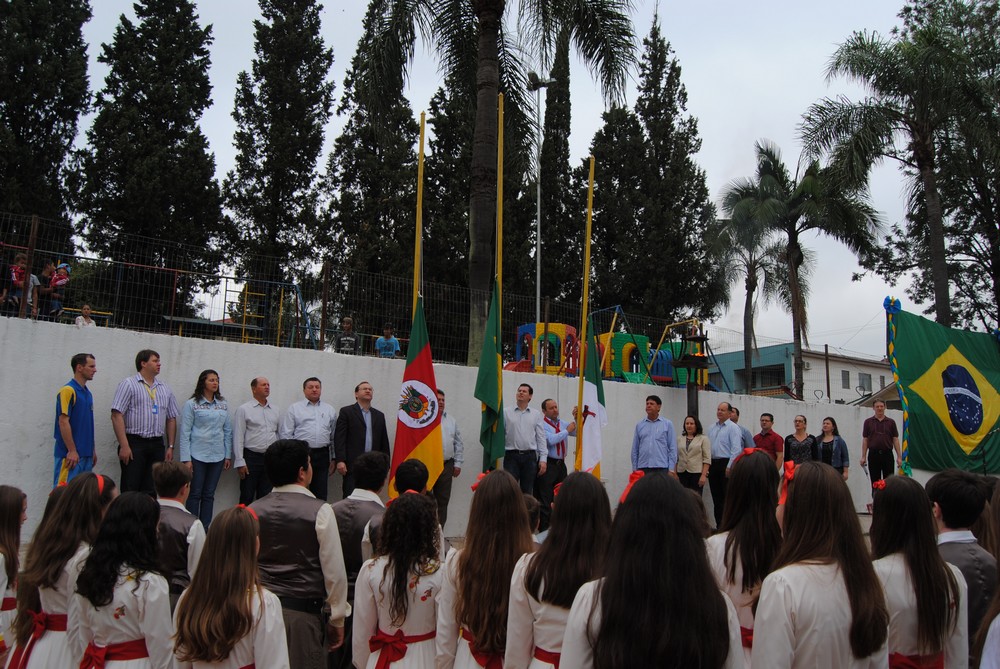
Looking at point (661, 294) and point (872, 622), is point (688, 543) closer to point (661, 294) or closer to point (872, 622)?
point (872, 622)

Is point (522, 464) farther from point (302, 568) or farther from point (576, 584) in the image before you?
point (576, 584)

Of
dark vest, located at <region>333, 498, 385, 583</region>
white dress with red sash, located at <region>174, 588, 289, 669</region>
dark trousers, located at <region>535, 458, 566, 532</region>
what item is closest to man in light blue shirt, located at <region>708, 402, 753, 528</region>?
dark trousers, located at <region>535, 458, 566, 532</region>

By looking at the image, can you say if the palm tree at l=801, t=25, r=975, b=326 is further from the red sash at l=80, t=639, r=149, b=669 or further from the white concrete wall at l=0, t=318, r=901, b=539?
the red sash at l=80, t=639, r=149, b=669

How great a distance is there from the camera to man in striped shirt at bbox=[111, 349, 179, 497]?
782cm

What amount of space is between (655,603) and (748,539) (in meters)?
1.49

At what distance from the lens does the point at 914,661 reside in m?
3.13

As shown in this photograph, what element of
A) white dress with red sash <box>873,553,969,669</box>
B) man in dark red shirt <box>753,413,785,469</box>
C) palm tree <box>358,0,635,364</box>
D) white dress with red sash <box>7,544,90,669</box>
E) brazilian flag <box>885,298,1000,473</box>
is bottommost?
white dress with red sash <box>7,544,90,669</box>

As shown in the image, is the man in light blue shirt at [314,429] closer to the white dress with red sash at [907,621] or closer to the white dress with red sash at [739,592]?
the white dress with red sash at [739,592]

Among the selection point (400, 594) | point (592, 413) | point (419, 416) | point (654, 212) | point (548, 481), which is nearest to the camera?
point (400, 594)

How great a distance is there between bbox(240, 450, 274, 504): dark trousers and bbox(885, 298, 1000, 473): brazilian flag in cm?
930

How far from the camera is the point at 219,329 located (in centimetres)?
988

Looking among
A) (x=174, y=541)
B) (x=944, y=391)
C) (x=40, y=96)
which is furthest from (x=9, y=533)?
(x=40, y=96)

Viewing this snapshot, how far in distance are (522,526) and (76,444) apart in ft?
19.8

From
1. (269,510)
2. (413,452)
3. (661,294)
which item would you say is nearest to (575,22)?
(413,452)
